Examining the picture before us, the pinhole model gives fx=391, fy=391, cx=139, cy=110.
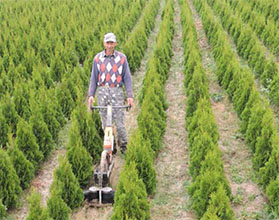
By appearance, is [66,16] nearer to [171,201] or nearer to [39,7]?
[39,7]

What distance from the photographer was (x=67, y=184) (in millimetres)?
5660

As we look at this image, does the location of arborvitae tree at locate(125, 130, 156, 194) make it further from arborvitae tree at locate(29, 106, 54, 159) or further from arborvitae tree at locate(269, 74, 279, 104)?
arborvitae tree at locate(269, 74, 279, 104)

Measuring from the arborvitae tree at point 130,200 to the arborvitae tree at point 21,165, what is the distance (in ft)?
6.02

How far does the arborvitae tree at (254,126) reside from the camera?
23.4ft

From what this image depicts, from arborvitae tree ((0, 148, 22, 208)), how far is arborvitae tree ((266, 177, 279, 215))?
3.75 m

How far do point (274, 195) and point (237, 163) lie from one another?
1.57 m

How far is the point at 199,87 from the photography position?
8531 mm

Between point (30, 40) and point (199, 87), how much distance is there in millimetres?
7475

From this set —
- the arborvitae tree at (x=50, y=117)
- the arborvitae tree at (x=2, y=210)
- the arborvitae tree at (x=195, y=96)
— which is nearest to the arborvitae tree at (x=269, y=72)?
the arborvitae tree at (x=195, y=96)

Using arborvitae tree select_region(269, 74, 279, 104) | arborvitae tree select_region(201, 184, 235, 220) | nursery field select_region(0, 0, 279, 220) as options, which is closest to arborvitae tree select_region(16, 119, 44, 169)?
nursery field select_region(0, 0, 279, 220)

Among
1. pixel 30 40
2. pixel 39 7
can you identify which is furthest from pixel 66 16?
pixel 30 40

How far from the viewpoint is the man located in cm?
630

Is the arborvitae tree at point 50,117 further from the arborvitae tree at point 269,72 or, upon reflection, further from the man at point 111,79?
the arborvitae tree at point 269,72

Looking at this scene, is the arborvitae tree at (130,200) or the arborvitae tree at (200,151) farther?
the arborvitae tree at (200,151)
